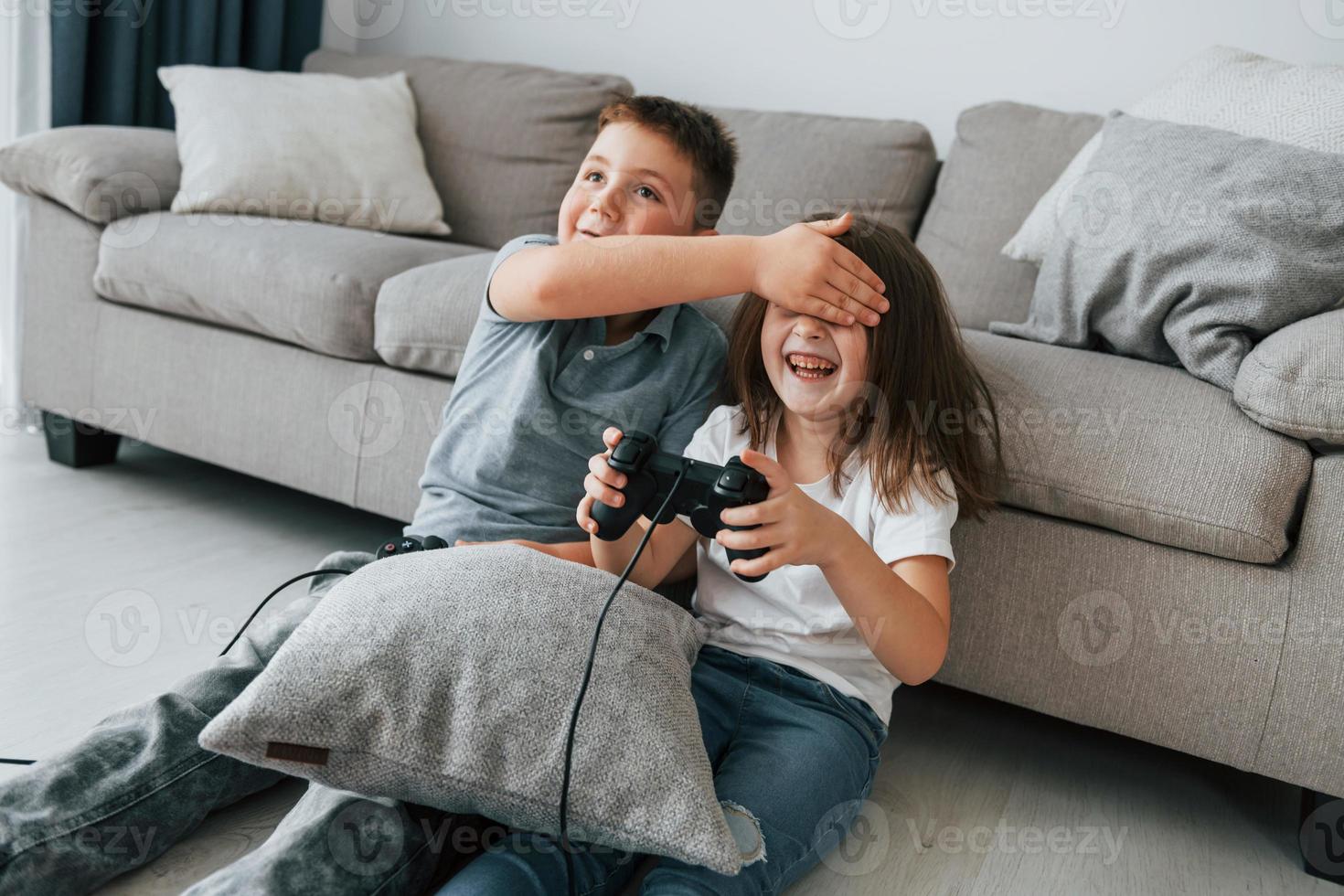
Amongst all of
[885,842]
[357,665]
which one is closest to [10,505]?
[357,665]

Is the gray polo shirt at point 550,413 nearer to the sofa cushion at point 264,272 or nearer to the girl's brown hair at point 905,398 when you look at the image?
the girl's brown hair at point 905,398

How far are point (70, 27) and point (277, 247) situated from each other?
33.3 inches

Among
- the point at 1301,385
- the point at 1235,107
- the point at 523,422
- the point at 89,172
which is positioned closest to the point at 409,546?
the point at 523,422

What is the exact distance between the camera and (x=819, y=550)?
0.96m

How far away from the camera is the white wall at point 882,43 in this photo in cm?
205

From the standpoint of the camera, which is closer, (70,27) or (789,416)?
(789,416)

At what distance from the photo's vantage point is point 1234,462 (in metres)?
1.18

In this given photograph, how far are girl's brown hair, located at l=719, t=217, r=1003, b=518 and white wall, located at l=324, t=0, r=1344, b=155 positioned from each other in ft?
3.84

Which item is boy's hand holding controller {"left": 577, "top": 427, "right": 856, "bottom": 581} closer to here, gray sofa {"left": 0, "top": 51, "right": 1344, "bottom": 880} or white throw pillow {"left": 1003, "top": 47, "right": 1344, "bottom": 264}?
gray sofa {"left": 0, "top": 51, "right": 1344, "bottom": 880}

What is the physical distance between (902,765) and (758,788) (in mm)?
412

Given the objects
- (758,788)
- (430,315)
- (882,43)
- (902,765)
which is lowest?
(902,765)

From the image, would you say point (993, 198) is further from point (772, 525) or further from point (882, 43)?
point (772, 525)

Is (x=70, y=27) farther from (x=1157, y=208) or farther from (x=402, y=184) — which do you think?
(x=1157, y=208)

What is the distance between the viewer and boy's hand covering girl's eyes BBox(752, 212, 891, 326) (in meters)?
1.09
